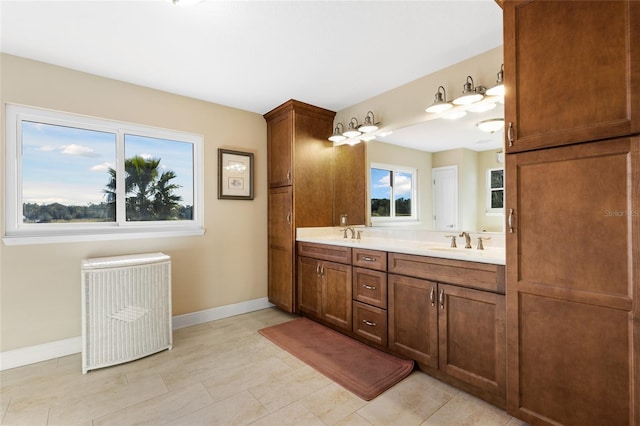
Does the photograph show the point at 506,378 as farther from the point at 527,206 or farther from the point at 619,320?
the point at 527,206

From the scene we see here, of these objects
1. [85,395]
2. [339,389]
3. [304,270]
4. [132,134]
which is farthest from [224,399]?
[132,134]

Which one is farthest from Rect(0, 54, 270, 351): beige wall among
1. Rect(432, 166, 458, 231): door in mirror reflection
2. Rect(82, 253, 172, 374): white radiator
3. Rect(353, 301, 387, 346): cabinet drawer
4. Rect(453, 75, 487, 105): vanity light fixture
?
Rect(453, 75, 487, 105): vanity light fixture

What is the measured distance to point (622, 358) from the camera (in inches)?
51.3

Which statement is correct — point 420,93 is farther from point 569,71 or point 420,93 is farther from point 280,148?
point 280,148

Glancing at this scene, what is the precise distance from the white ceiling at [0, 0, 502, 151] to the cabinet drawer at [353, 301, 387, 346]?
2.06 meters

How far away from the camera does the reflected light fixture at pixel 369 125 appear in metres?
3.12

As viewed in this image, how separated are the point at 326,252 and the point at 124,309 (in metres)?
1.78

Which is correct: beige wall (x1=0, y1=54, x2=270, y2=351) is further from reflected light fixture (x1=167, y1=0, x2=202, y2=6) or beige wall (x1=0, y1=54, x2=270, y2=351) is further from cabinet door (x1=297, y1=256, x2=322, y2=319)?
reflected light fixture (x1=167, y1=0, x2=202, y2=6)

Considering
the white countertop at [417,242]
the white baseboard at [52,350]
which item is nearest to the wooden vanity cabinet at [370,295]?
the white countertop at [417,242]

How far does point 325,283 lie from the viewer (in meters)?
2.97

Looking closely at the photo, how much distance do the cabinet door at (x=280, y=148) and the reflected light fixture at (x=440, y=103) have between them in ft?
4.98

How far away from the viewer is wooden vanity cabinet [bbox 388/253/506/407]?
1763 millimetres

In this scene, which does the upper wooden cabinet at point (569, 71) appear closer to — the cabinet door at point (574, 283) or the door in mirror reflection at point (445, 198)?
the cabinet door at point (574, 283)

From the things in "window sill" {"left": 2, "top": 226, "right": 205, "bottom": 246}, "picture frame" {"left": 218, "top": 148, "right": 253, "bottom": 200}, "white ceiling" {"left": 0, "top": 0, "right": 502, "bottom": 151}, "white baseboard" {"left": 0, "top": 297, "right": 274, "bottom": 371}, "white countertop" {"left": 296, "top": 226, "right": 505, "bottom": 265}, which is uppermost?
"white ceiling" {"left": 0, "top": 0, "right": 502, "bottom": 151}
